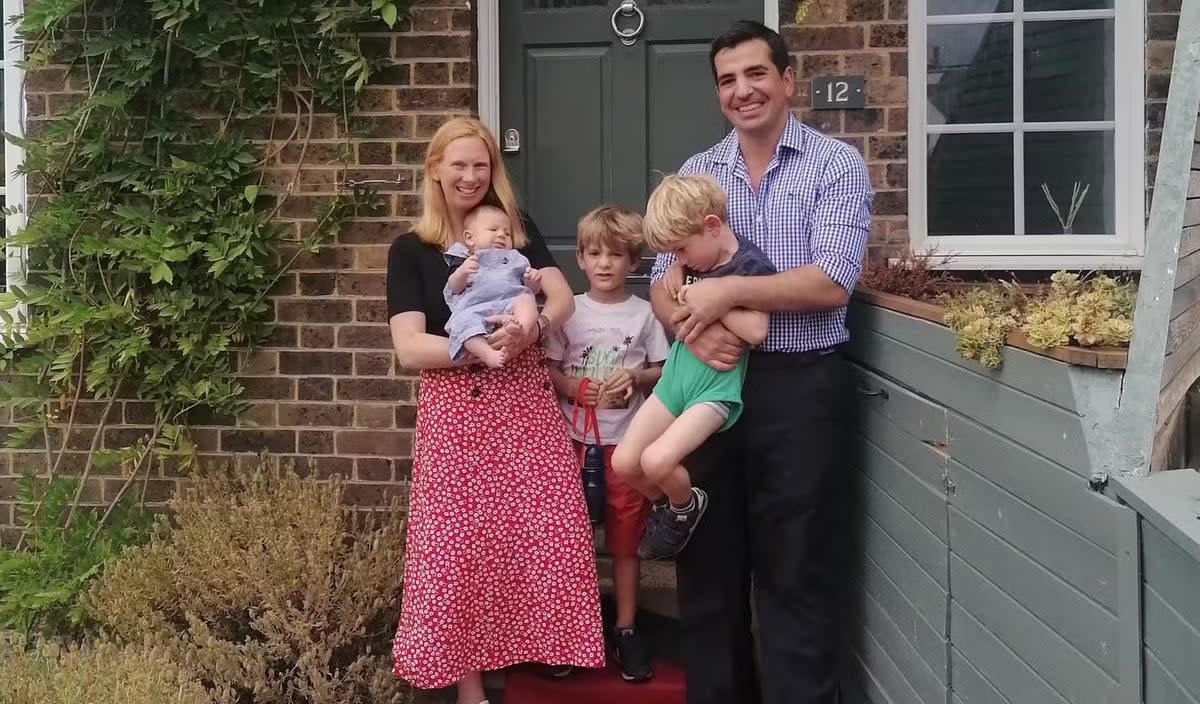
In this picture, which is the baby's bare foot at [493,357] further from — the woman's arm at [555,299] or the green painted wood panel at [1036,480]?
the green painted wood panel at [1036,480]

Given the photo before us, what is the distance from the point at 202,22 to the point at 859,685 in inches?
132

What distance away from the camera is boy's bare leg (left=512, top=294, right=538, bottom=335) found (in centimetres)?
257

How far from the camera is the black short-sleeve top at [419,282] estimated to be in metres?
2.68

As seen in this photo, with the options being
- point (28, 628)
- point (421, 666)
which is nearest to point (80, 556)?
point (28, 628)

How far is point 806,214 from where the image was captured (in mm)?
2404

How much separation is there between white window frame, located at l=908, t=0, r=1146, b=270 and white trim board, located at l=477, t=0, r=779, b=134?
0.71m

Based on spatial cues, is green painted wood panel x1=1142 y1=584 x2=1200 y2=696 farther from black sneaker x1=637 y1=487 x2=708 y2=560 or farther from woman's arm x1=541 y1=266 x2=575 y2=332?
woman's arm x1=541 y1=266 x2=575 y2=332

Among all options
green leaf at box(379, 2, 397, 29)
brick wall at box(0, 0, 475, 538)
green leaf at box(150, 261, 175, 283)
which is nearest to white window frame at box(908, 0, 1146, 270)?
brick wall at box(0, 0, 475, 538)

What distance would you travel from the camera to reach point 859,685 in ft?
8.86

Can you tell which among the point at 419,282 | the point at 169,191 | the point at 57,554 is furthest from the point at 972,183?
the point at 57,554

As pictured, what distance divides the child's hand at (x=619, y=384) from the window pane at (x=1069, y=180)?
194cm

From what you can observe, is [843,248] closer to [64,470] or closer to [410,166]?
[410,166]

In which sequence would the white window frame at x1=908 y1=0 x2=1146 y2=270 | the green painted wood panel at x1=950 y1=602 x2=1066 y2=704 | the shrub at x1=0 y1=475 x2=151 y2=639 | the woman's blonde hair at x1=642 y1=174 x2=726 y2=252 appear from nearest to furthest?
the green painted wood panel at x1=950 y1=602 x2=1066 y2=704 < the woman's blonde hair at x1=642 y1=174 x2=726 y2=252 < the shrub at x1=0 y1=475 x2=151 y2=639 < the white window frame at x1=908 y1=0 x2=1146 y2=270

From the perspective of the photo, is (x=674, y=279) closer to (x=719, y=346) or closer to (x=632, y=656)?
(x=719, y=346)
